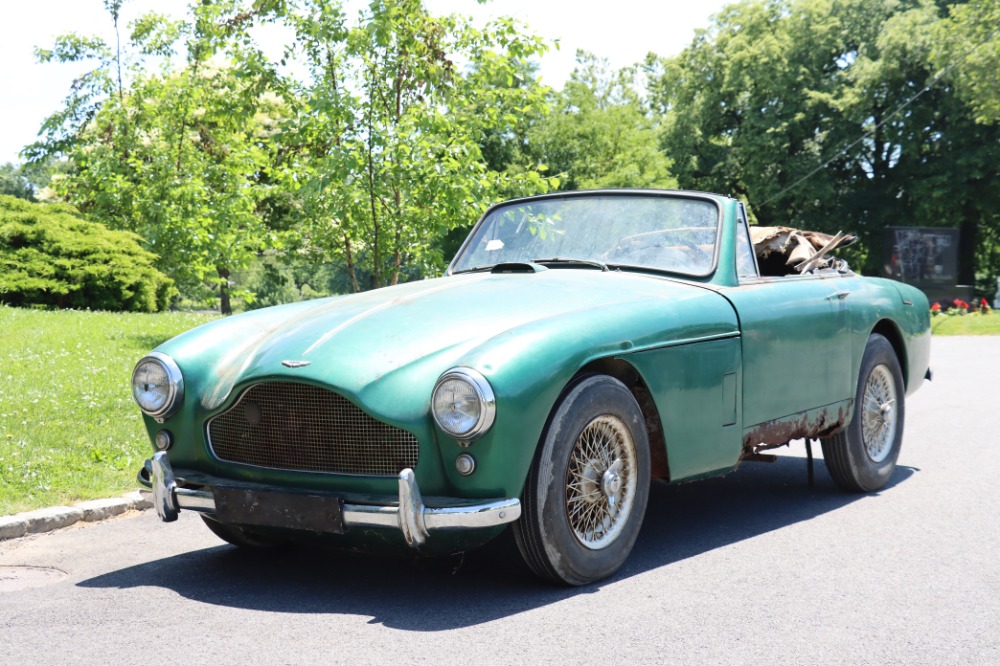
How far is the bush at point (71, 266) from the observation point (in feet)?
63.4

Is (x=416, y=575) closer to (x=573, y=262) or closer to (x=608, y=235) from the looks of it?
(x=573, y=262)

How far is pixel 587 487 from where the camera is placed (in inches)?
177

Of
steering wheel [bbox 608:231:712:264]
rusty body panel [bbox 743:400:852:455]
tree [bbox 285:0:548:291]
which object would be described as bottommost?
rusty body panel [bbox 743:400:852:455]

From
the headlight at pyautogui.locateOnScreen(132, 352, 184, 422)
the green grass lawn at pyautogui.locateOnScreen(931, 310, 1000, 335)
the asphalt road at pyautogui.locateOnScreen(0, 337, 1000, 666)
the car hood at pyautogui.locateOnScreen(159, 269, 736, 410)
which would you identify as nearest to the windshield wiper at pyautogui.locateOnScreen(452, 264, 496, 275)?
the car hood at pyautogui.locateOnScreen(159, 269, 736, 410)

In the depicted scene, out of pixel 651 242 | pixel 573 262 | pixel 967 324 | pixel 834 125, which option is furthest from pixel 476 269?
pixel 834 125

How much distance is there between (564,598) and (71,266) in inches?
689

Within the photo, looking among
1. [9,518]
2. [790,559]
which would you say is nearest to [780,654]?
[790,559]

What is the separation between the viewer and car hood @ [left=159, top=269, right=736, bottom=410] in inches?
169

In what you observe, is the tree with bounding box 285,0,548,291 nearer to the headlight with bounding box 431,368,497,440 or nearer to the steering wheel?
the steering wheel

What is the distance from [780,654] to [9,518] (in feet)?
13.3

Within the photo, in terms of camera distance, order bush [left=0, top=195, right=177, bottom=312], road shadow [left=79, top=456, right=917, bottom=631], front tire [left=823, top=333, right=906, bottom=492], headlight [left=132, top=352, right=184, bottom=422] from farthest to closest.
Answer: bush [left=0, top=195, right=177, bottom=312] → front tire [left=823, top=333, right=906, bottom=492] → headlight [left=132, top=352, right=184, bottom=422] → road shadow [left=79, top=456, right=917, bottom=631]

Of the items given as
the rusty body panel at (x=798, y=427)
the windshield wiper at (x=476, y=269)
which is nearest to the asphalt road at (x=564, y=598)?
the rusty body panel at (x=798, y=427)

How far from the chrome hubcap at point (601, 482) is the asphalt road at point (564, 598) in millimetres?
243

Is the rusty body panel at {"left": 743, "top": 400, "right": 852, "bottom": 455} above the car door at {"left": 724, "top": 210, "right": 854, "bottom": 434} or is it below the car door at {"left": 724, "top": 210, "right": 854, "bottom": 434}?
below
